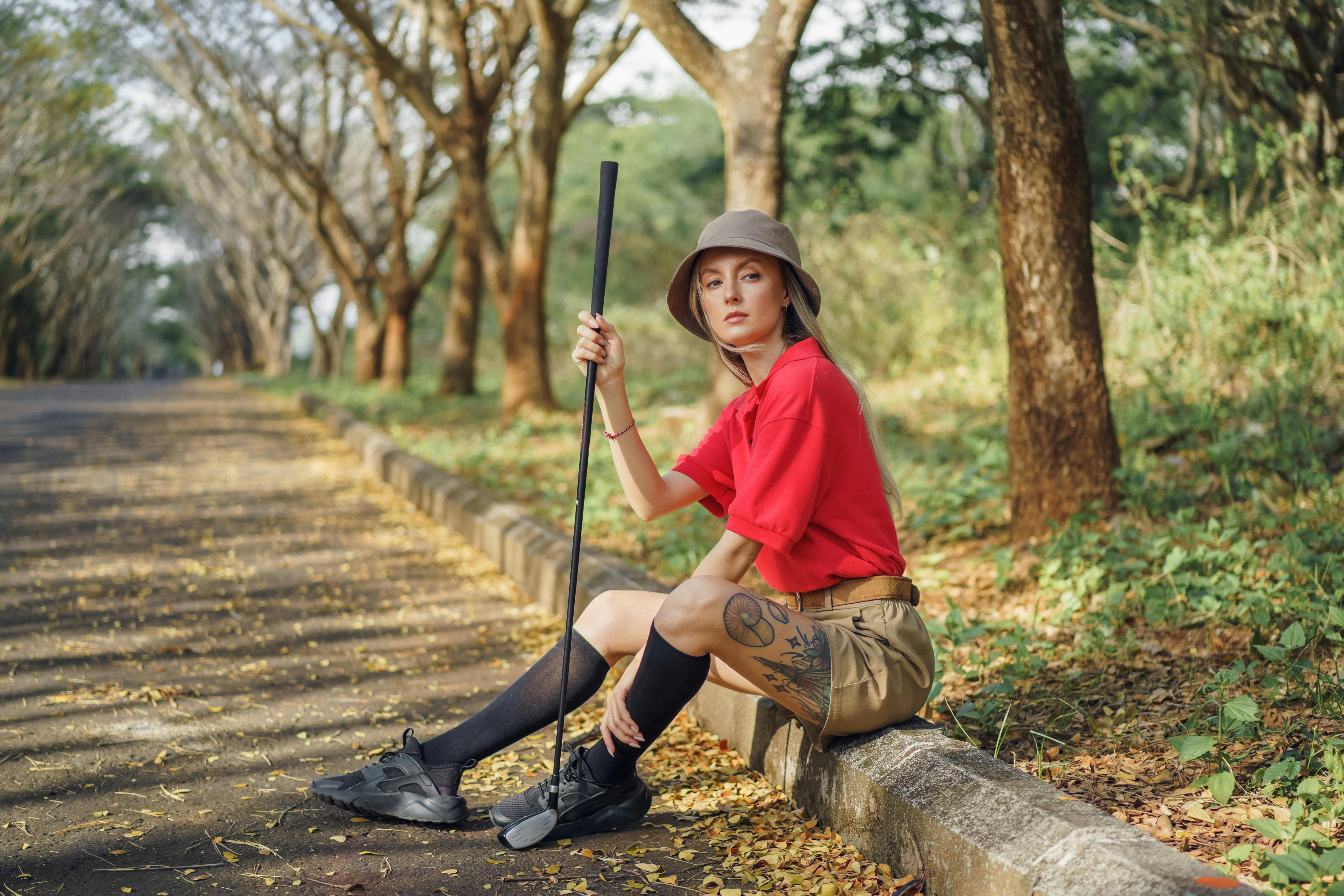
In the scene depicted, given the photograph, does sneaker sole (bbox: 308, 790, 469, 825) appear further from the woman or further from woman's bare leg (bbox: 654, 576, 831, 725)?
woman's bare leg (bbox: 654, 576, 831, 725)

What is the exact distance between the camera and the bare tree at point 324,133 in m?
17.1

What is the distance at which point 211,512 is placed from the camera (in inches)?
311

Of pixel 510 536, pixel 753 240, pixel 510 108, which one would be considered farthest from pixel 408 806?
pixel 510 108

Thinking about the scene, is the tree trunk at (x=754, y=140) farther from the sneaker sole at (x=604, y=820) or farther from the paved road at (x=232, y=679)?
the sneaker sole at (x=604, y=820)

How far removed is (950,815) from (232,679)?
2.93m

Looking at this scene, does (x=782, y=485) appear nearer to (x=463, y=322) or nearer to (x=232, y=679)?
(x=232, y=679)

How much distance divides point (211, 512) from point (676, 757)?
563 cm

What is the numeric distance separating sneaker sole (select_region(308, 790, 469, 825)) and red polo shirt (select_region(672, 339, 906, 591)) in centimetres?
103

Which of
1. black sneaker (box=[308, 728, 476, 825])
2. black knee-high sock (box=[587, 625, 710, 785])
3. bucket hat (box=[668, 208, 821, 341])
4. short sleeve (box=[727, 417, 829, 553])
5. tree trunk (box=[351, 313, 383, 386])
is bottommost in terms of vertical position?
black sneaker (box=[308, 728, 476, 825])

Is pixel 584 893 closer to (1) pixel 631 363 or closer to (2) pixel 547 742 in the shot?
(2) pixel 547 742

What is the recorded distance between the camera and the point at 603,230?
9.48 feet

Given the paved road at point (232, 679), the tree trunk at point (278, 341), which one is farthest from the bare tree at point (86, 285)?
the paved road at point (232, 679)

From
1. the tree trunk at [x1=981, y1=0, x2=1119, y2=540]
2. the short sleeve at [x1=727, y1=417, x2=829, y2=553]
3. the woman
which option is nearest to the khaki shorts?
the woman

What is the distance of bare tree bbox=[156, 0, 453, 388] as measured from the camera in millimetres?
17109
